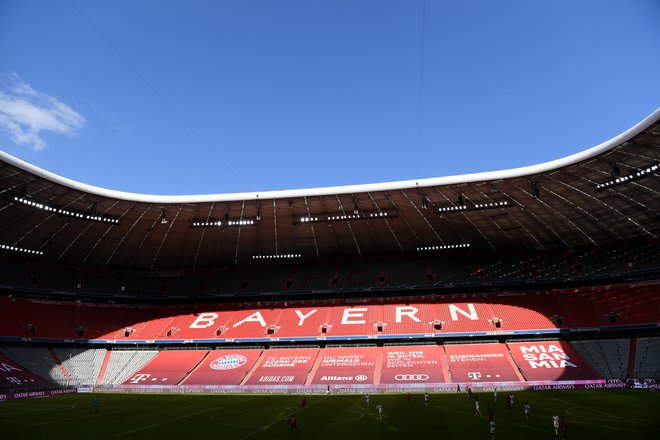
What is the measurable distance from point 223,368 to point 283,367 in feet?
21.4

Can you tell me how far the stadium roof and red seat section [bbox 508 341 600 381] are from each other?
12127mm

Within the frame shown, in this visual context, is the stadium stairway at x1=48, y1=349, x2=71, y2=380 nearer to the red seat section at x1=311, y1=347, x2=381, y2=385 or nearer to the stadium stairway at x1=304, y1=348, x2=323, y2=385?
the stadium stairway at x1=304, y1=348, x2=323, y2=385

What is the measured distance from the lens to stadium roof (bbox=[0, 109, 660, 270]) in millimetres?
33875

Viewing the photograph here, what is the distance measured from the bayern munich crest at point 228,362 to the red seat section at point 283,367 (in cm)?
213

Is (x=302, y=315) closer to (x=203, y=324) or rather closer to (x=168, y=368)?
(x=203, y=324)

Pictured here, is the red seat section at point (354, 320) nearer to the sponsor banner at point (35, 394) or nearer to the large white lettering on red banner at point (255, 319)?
the large white lettering on red banner at point (255, 319)

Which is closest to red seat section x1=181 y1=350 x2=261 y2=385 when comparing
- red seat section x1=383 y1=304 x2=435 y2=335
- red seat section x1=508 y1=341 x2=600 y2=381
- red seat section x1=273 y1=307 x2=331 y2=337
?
red seat section x1=273 y1=307 x2=331 y2=337

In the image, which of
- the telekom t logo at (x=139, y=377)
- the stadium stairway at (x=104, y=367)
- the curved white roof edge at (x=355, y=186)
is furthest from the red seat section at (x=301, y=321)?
the stadium stairway at (x=104, y=367)

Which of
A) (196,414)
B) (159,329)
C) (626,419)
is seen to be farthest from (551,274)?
(159,329)

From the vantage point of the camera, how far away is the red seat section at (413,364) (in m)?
39.0

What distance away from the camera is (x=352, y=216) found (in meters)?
42.2

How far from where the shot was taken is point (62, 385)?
1706 inches

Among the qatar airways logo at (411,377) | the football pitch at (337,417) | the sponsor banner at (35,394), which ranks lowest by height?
the football pitch at (337,417)

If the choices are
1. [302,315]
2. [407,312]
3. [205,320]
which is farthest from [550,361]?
[205,320]
